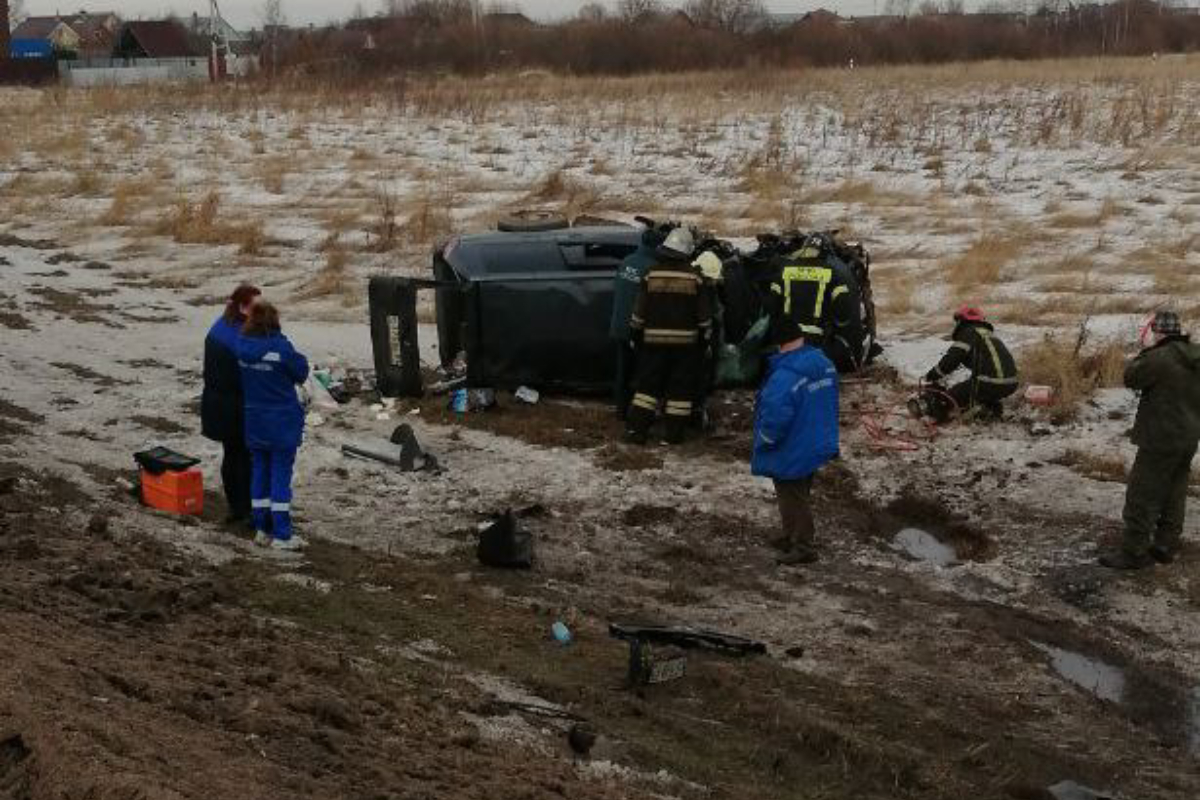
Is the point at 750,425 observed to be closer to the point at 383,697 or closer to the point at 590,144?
the point at 383,697

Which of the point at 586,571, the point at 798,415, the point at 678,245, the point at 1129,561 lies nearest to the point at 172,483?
the point at 586,571

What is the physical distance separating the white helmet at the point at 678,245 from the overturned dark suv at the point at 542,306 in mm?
802

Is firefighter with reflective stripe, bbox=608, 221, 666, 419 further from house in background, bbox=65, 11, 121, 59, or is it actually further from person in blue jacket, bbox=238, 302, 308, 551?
house in background, bbox=65, 11, 121, 59

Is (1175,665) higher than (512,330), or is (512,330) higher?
(512,330)

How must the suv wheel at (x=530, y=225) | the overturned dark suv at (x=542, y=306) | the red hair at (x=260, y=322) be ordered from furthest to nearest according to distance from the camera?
the suv wheel at (x=530, y=225) → the overturned dark suv at (x=542, y=306) → the red hair at (x=260, y=322)

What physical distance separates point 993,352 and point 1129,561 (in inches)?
102

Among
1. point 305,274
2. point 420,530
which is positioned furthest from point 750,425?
point 305,274

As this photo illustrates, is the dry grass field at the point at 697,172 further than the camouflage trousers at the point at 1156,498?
Yes

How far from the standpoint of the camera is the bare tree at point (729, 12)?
2421 inches

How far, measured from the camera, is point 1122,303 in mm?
12805

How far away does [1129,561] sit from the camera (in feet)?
24.3

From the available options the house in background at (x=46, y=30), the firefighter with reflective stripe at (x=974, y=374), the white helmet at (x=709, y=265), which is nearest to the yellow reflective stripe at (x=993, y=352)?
the firefighter with reflective stripe at (x=974, y=374)

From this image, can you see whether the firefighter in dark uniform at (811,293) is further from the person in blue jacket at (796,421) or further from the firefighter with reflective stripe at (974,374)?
the person in blue jacket at (796,421)

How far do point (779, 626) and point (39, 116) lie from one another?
32621 mm
